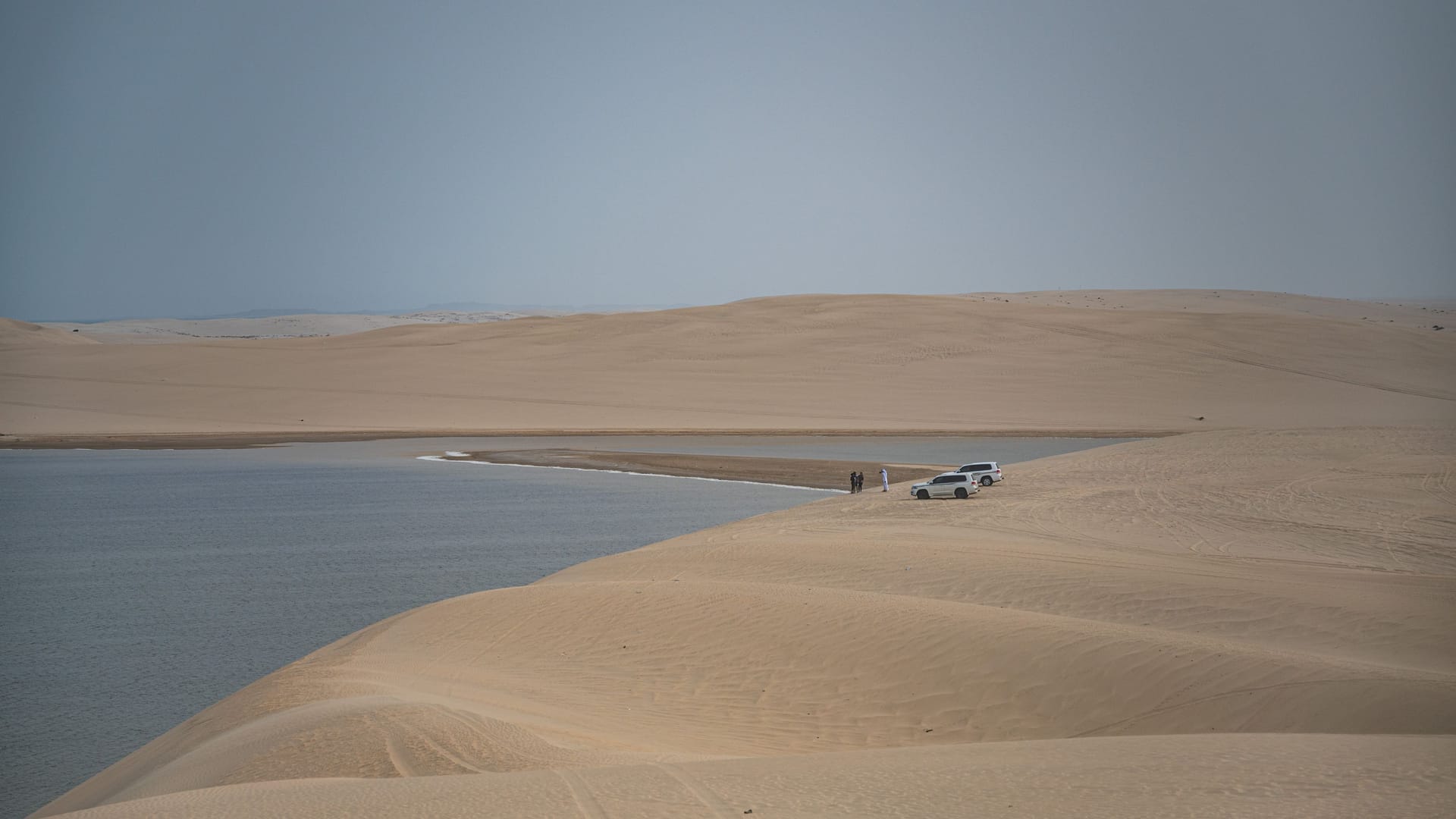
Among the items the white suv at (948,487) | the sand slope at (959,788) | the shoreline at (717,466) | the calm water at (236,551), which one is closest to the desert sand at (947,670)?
the sand slope at (959,788)

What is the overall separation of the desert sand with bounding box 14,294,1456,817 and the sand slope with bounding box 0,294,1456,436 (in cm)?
2800

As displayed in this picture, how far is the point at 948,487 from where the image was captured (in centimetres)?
2806

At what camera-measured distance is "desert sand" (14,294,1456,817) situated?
7.22 meters

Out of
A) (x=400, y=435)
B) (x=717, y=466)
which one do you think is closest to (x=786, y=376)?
(x=400, y=435)

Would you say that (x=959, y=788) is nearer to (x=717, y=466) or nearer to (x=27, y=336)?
(x=717, y=466)

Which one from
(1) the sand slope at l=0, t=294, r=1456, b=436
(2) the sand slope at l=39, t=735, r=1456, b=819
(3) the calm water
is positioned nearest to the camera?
(2) the sand slope at l=39, t=735, r=1456, b=819

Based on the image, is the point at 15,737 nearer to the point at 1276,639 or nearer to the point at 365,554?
the point at 365,554

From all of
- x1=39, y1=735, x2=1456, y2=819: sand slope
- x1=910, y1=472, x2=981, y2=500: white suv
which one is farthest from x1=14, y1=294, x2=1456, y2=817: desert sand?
x1=910, y1=472, x2=981, y2=500: white suv

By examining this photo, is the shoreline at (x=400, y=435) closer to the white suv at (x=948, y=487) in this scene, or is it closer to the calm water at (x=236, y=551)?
the calm water at (x=236, y=551)

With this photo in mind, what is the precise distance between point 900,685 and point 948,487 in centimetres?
1647

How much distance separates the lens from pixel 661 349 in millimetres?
86000

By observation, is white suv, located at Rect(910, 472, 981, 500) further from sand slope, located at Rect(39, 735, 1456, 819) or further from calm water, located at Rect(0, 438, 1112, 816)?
sand slope, located at Rect(39, 735, 1456, 819)

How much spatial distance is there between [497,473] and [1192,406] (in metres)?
40.2

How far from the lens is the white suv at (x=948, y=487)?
2788 centimetres
